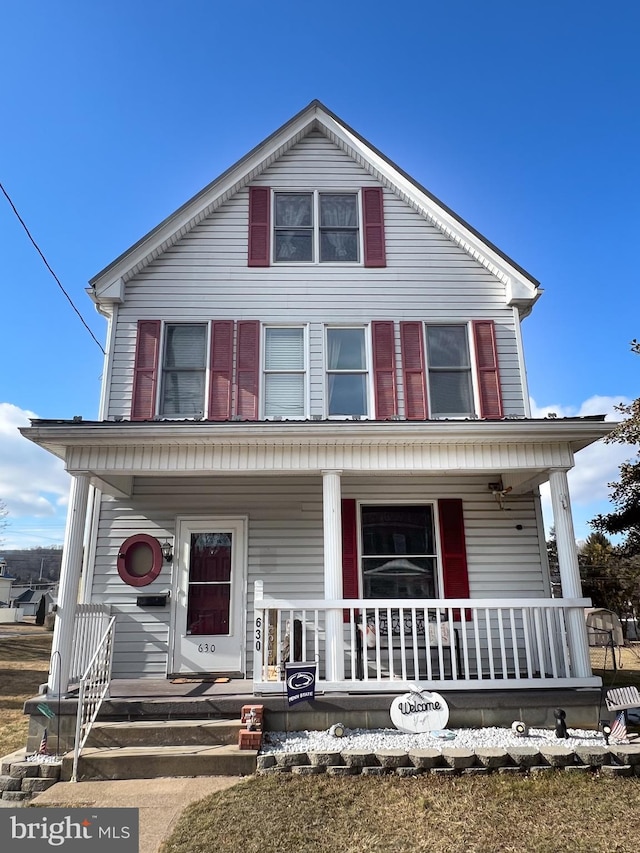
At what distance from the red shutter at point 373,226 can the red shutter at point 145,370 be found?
3.66 metres

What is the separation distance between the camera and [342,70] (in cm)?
985

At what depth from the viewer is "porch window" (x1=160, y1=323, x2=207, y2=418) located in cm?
823

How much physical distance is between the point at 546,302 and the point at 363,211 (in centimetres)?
344

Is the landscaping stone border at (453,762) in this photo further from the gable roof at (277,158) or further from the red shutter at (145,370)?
the gable roof at (277,158)

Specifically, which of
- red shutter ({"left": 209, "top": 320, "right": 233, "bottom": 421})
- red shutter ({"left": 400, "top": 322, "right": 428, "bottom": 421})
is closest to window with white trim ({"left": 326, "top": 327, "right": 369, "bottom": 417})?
red shutter ({"left": 400, "top": 322, "right": 428, "bottom": 421})

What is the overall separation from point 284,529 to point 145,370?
325cm

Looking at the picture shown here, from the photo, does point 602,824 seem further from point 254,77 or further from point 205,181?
point 254,77

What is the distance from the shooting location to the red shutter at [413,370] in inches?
322

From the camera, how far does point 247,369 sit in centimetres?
829

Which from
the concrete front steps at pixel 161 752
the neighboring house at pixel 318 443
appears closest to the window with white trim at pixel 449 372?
the neighboring house at pixel 318 443

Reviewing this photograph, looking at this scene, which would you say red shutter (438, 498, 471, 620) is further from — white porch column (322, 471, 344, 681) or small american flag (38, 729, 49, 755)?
small american flag (38, 729, 49, 755)

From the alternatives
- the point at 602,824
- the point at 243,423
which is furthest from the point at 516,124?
the point at 602,824

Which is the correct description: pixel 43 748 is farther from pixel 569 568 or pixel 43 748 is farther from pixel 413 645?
pixel 569 568

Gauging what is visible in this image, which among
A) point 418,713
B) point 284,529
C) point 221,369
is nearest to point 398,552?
point 284,529
